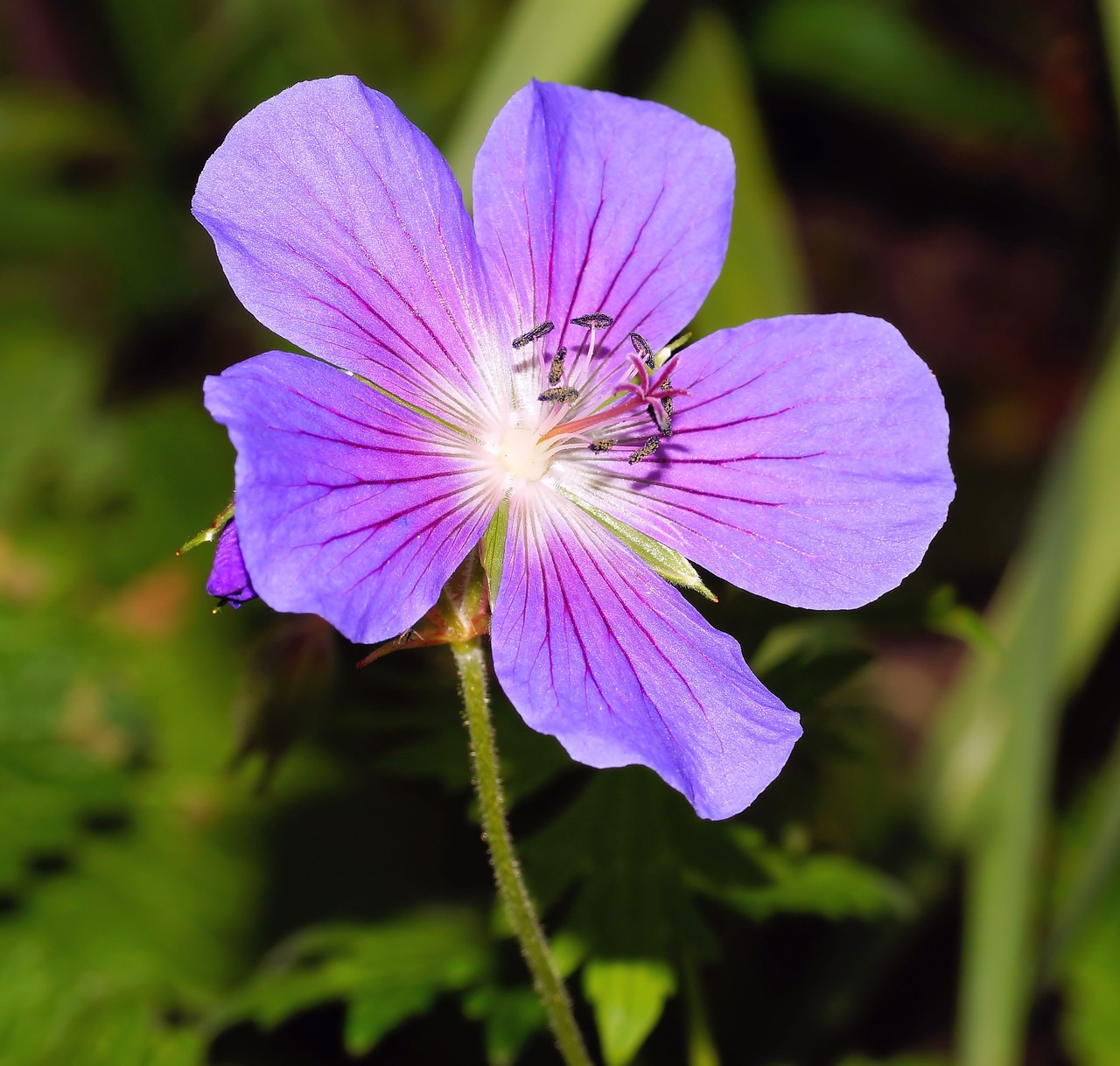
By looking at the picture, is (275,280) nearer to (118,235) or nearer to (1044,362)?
(118,235)

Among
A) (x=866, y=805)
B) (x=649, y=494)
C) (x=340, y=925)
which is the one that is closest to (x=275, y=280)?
(x=649, y=494)

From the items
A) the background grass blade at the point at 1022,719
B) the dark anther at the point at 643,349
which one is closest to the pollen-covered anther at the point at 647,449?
the dark anther at the point at 643,349

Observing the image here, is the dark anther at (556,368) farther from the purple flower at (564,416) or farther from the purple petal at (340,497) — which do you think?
the purple petal at (340,497)

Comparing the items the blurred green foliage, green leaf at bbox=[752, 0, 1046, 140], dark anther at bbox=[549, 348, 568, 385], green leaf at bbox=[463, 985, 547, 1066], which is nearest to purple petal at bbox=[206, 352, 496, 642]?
dark anther at bbox=[549, 348, 568, 385]

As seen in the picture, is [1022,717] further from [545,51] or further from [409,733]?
[545,51]

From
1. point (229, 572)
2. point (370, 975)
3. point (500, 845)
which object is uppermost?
point (229, 572)

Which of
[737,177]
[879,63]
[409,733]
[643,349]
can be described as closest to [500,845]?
[643,349]

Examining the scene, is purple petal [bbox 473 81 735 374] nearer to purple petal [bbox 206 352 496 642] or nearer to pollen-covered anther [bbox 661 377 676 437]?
pollen-covered anther [bbox 661 377 676 437]
